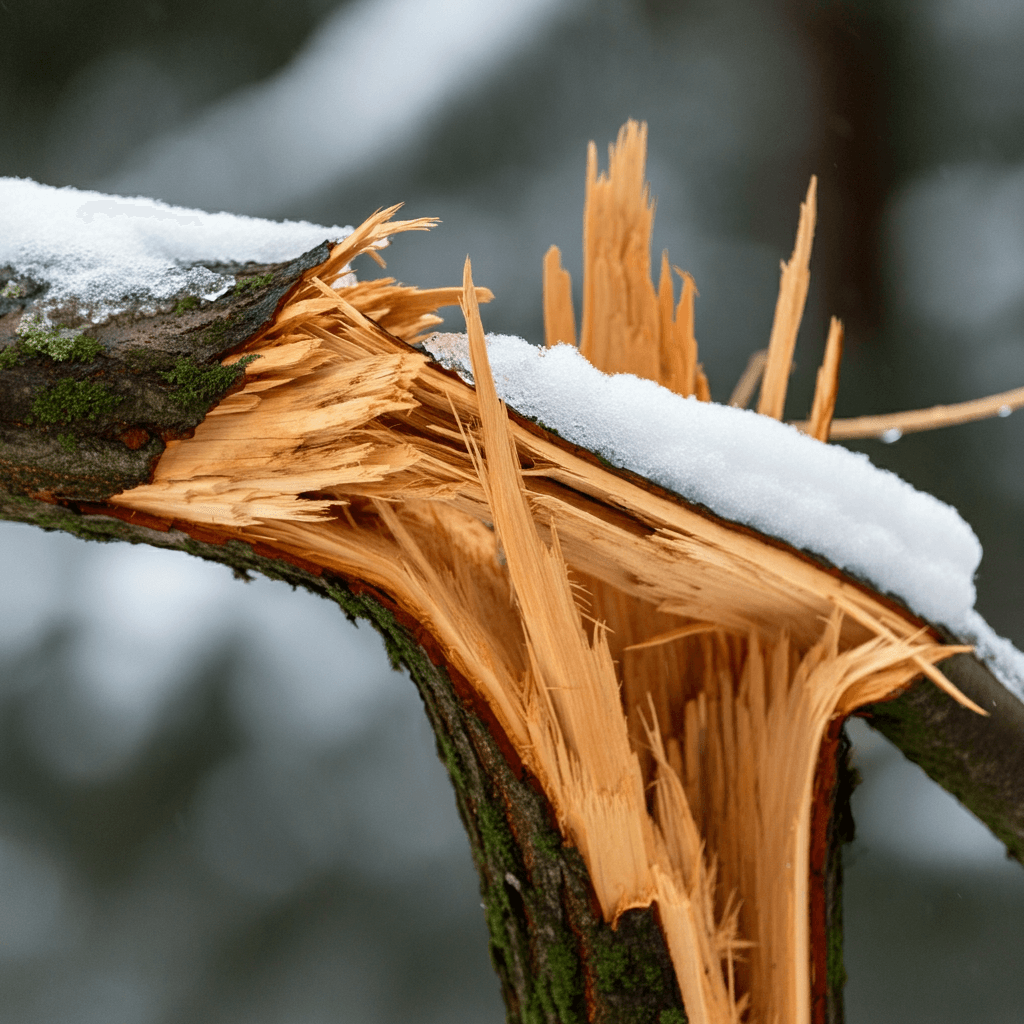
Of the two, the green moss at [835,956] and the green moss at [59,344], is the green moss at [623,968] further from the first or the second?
the green moss at [59,344]

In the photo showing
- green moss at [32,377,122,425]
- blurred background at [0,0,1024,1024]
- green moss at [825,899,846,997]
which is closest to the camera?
green moss at [32,377,122,425]

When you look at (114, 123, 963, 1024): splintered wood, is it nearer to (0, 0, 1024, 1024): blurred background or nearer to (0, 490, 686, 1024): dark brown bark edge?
(0, 490, 686, 1024): dark brown bark edge

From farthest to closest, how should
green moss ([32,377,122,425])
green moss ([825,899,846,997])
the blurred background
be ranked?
the blurred background, green moss ([825,899,846,997]), green moss ([32,377,122,425])

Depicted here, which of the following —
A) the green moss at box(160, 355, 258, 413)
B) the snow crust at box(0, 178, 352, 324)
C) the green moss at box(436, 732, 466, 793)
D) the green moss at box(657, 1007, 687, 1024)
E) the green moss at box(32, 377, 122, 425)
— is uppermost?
the snow crust at box(0, 178, 352, 324)

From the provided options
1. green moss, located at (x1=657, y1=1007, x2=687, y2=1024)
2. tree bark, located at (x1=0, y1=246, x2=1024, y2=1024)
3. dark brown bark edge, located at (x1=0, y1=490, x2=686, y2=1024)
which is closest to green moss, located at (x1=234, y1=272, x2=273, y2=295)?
tree bark, located at (x1=0, y1=246, x2=1024, y2=1024)

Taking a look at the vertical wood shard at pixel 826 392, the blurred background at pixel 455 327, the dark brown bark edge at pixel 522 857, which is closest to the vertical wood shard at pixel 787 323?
the vertical wood shard at pixel 826 392

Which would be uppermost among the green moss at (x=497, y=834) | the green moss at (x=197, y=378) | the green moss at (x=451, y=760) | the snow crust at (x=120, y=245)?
the snow crust at (x=120, y=245)

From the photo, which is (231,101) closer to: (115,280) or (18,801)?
(115,280)
